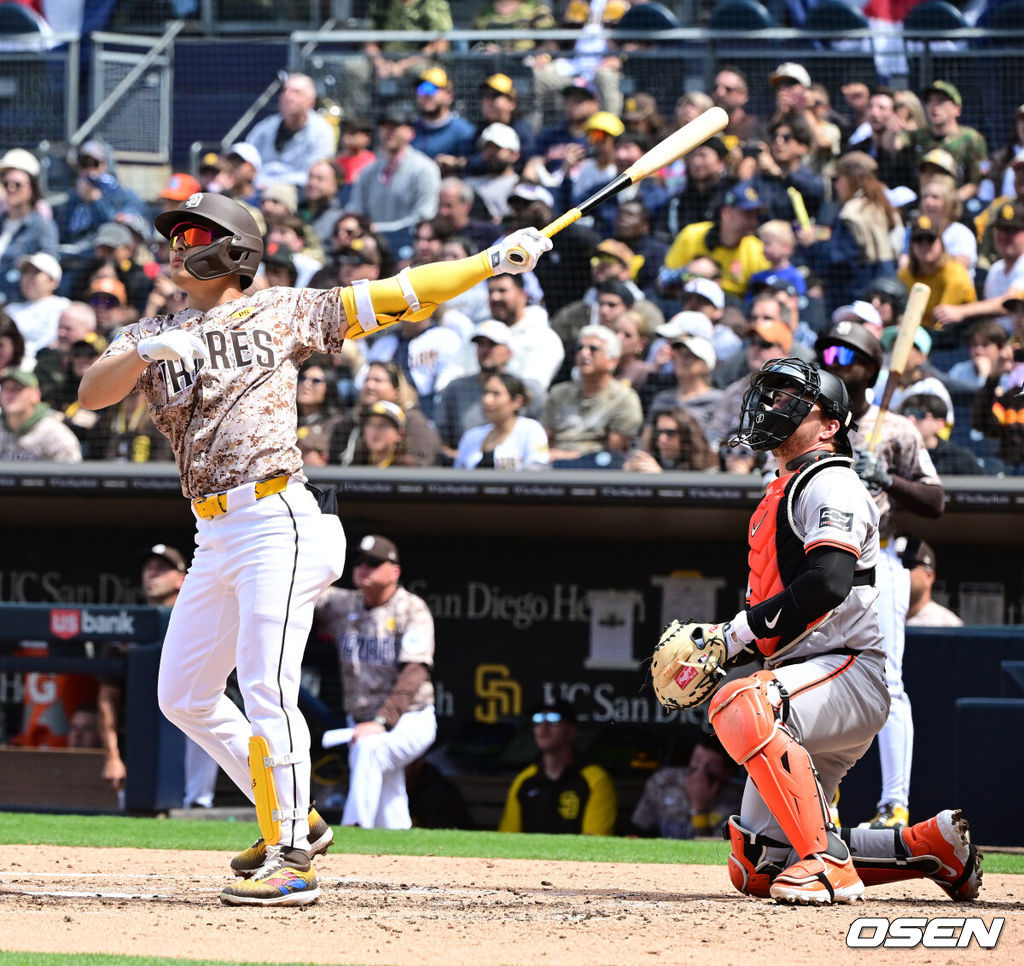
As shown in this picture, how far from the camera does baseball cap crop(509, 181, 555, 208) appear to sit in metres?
9.48

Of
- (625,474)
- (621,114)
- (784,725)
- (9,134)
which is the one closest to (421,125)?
(621,114)

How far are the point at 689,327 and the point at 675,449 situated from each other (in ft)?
3.72

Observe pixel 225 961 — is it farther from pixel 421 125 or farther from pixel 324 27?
pixel 324 27

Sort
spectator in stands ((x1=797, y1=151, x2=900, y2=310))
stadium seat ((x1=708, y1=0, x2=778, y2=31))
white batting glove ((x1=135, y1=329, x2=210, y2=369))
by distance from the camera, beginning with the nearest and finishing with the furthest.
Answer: white batting glove ((x1=135, y1=329, x2=210, y2=369)) < spectator in stands ((x1=797, y1=151, x2=900, y2=310)) < stadium seat ((x1=708, y1=0, x2=778, y2=31))

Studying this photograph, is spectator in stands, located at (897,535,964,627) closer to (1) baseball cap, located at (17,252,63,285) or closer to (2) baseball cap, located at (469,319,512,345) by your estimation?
(2) baseball cap, located at (469,319,512,345)

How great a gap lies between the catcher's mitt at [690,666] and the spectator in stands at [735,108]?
6.58 meters

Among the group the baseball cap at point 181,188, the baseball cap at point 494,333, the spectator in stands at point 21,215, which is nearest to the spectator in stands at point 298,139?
the baseball cap at point 181,188

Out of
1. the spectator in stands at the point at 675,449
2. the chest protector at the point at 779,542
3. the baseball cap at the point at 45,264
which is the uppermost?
the baseball cap at the point at 45,264

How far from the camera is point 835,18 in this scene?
10.8m

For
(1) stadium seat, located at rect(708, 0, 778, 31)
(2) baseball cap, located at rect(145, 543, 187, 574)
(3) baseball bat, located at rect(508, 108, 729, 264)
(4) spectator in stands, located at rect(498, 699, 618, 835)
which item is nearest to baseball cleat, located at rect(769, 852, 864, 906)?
(3) baseball bat, located at rect(508, 108, 729, 264)

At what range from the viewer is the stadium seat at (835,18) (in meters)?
10.8

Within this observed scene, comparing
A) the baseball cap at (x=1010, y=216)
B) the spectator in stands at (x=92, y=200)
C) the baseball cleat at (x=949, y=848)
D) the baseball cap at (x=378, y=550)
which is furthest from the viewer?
the spectator in stands at (x=92, y=200)

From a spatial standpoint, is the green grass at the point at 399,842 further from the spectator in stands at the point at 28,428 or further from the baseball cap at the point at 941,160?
the baseball cap at the point at 941,160

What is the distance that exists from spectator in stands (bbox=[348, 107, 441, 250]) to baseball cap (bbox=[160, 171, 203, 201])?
1266 millimetres
